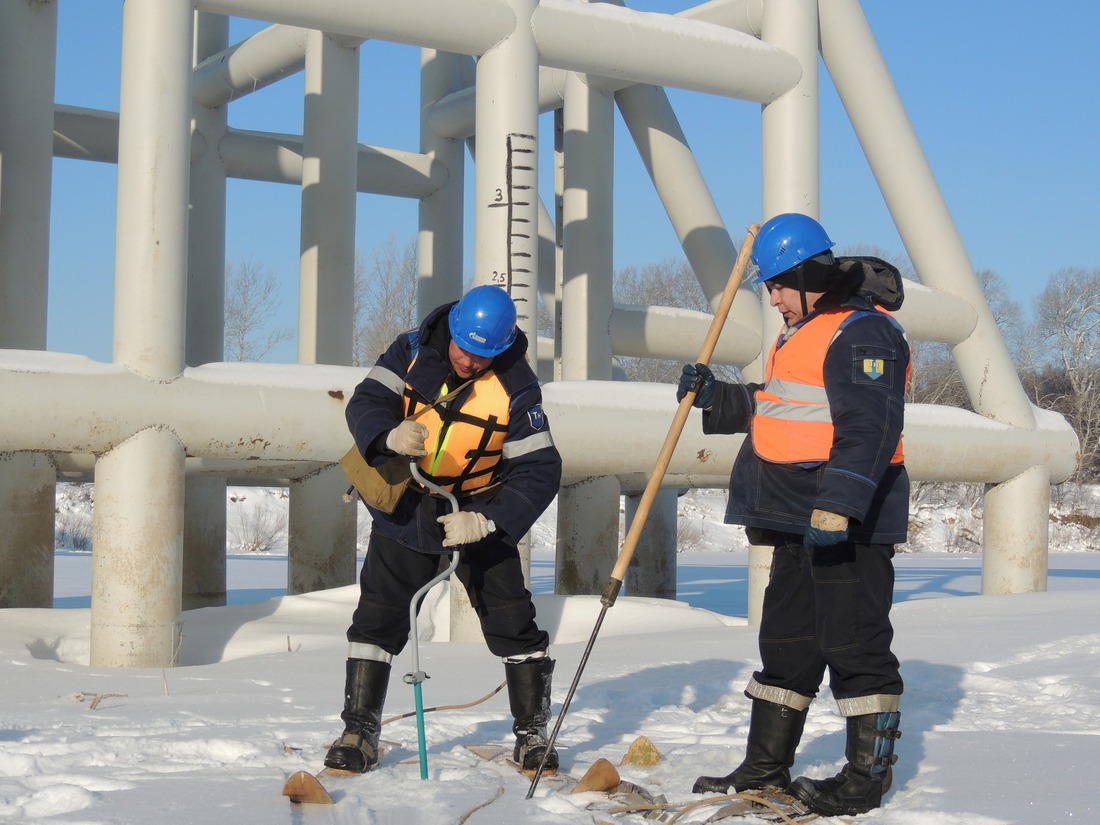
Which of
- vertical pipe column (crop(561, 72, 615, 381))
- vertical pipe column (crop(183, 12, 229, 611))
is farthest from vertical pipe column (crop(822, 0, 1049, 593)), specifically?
vertical pipe column (crop(183, 12, 229, 611))

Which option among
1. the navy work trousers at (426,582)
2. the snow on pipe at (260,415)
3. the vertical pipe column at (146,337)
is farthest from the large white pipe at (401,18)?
the navy work trousers at (426,582)

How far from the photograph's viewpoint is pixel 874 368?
405cm

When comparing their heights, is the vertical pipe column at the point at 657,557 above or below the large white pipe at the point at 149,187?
below

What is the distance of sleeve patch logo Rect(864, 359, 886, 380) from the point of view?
4.05 meters

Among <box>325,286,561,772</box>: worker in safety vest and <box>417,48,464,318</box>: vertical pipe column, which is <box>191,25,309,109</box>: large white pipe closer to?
<box>417,48,464,318</box>: vertical pipe column

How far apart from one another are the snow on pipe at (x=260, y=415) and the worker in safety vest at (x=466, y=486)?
3.91 metres

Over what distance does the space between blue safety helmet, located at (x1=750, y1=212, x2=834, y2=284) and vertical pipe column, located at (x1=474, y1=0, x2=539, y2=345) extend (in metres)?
5.07

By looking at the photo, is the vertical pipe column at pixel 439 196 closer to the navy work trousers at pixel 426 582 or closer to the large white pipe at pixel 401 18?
the large white pipe at pixel 401 18

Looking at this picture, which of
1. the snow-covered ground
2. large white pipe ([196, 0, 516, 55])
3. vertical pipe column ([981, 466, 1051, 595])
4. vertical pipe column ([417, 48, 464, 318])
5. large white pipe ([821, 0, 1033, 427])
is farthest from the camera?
vertical pipe column ([417, 48, 464, 318])

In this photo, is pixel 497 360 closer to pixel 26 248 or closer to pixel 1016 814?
pixel 1016 814

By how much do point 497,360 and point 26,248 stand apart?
749 centimetres

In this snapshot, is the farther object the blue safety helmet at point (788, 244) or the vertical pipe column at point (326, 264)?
the vertical pipe column at point (326, 264)

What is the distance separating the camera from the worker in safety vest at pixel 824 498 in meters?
4.03

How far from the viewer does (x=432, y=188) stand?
50.1ft
